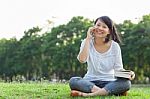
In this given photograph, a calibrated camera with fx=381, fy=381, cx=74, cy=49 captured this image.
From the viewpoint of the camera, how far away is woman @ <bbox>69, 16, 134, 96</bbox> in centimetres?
627

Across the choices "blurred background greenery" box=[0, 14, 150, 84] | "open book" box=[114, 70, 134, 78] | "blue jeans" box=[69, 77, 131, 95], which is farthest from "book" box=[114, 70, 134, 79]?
"blurred background greenery" box=[0, 14, 150, 84]

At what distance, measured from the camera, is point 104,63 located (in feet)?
21.2

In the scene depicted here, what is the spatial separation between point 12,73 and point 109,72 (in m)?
47.9

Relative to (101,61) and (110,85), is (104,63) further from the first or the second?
(110,85)

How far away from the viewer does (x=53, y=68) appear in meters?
46.6

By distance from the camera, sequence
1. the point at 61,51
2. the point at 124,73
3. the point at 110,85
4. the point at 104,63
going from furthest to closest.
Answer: the point at 61,51 → the point at 104,63 → the point at 110,85 → the point at 124,73

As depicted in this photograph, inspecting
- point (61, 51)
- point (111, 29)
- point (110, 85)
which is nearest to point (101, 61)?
point (110, 85)

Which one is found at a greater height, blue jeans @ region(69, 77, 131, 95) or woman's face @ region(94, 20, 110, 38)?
woman's face @ region(94, 20, 110, 38)

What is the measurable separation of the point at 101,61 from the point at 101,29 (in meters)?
0.54

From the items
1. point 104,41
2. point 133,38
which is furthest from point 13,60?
point 104,41

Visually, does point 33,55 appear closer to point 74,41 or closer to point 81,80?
point 74,41

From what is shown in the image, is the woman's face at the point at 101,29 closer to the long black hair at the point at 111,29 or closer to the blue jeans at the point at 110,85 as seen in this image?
the long black hair at the point at 111,29

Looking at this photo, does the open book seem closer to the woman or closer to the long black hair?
the woman

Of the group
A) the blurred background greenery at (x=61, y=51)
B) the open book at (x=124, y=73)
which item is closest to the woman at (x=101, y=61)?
the open book at (x=124, y=73)
